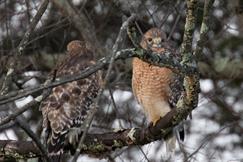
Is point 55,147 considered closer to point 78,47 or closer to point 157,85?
point 157,85

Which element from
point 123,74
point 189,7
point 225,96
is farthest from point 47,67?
point 189,7

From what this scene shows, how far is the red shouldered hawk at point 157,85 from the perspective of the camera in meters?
6.89

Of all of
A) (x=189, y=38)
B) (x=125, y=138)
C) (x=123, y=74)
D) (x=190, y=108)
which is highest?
(x=189, y=38)

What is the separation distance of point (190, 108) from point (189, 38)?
2.25 ft

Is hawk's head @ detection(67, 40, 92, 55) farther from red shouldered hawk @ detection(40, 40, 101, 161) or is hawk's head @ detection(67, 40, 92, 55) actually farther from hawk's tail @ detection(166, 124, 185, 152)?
hawk's tail @ detection(166, 124, 185, 152)

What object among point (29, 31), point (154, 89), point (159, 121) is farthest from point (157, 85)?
point (29, 31)

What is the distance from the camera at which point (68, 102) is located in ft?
24.5

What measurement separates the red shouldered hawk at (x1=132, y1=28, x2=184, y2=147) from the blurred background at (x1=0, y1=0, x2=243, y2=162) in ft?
0.58

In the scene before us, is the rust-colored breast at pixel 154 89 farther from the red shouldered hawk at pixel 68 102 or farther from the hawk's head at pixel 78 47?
the hawk's head at pixel 78 47

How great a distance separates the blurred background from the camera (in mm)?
7234

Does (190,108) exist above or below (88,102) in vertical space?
above

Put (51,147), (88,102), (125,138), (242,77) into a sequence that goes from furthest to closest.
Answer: (242,77)
(88,102)
(51,147)
(125,138)

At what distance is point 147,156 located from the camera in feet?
20.1

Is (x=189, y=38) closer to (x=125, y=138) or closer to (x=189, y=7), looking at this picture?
(x=189, y=7)
